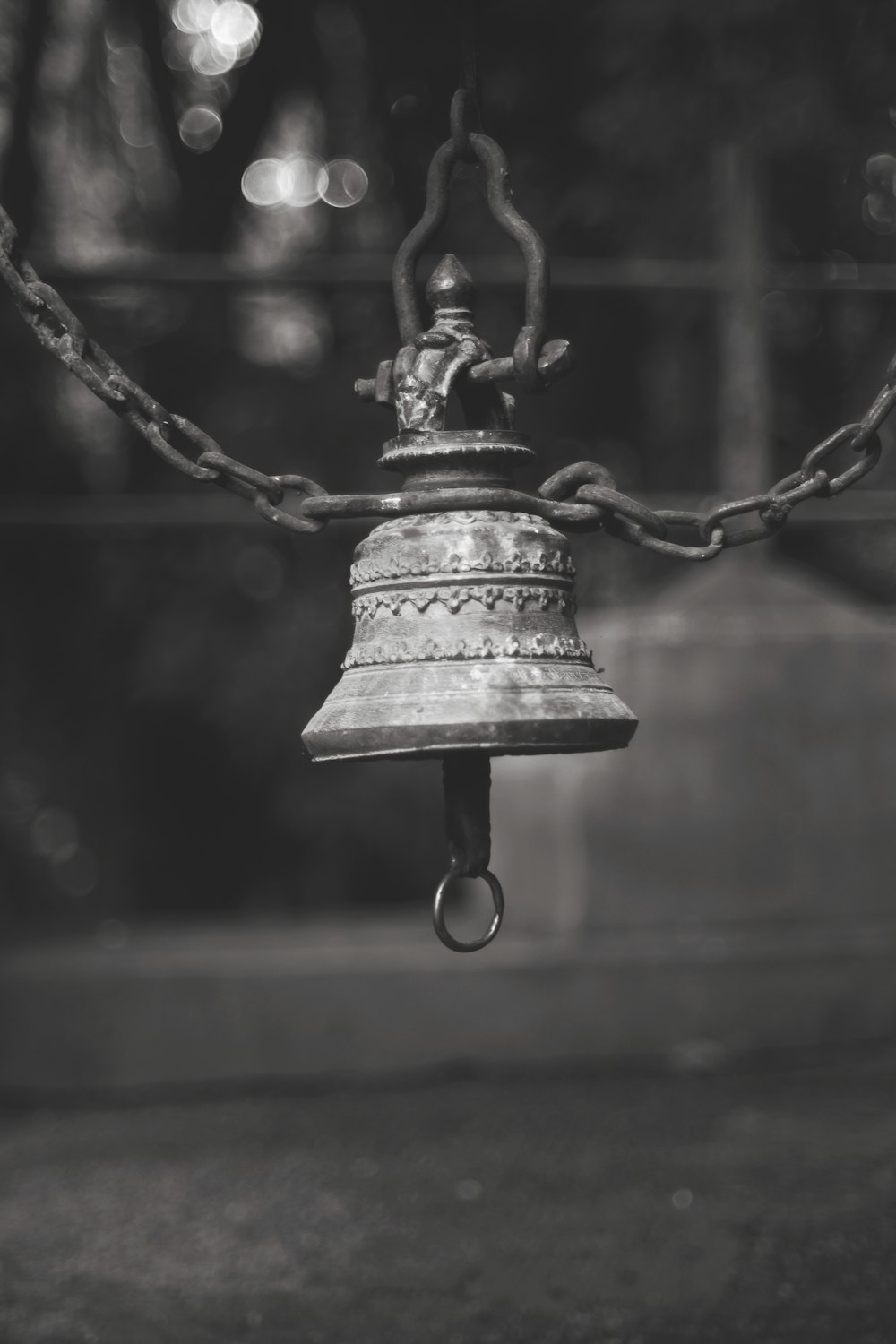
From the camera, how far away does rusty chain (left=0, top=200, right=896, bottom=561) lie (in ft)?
5.21

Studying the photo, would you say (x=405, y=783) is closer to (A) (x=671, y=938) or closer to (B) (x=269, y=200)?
(A) (x=671, y=938)

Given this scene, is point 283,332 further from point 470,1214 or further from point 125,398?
point 125,398

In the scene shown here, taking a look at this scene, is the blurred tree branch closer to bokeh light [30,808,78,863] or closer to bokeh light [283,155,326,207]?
bokeh light [283,155,326,207]

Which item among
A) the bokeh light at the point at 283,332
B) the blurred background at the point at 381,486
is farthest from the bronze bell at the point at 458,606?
the bokeh light at the point at 283,332

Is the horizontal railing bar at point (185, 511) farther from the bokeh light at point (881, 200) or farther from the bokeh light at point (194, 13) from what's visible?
the bokeh light at point (194, 13)

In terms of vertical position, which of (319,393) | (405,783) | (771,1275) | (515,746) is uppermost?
(319,393)

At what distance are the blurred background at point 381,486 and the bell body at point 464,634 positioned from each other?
2371mm

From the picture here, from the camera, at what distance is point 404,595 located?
63.6 inches

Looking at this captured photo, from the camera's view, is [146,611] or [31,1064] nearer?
[31,1064]

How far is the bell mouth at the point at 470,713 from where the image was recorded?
1.49m

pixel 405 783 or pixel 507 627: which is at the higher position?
pixel 405 783

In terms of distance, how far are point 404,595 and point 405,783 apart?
4116 millimetres

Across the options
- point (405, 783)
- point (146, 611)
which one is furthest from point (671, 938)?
point (146, 611)

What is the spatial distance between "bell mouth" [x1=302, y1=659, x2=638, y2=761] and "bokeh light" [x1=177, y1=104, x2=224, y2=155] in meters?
4.83
